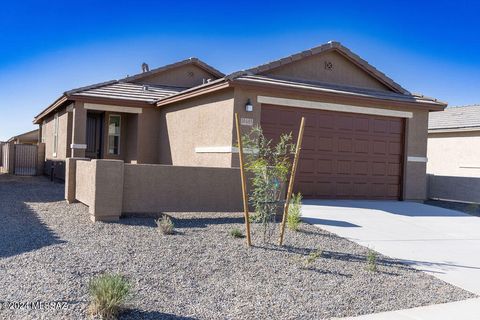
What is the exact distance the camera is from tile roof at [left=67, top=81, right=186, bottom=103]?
1747 centimetres

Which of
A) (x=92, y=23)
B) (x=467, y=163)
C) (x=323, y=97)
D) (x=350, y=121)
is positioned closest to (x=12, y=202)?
(x=92, y=23)

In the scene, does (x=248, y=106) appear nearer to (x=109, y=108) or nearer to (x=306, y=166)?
(x=306, y=166)

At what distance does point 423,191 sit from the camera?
16172mm

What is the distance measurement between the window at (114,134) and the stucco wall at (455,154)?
1389cm

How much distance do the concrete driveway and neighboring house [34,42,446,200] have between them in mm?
1146

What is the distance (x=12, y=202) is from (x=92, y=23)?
6.48 m

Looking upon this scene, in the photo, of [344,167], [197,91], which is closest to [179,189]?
[197,91]

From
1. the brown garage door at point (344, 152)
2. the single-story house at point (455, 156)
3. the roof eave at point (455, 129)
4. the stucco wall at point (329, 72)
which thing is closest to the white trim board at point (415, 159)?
the brown garage door at point (344, 152)

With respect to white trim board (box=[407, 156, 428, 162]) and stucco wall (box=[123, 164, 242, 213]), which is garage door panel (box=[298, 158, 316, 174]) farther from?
stucco wall (box=[123, 164, 242, 213])

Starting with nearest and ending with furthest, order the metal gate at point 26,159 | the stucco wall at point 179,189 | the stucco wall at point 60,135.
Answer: the stucco wall at point 179,189, the stucco wall at point 60,135, the metal gate at point 26,159

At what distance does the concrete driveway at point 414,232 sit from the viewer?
777cm

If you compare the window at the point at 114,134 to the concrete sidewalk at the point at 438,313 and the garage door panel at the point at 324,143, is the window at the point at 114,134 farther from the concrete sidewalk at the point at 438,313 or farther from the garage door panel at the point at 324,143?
the concrete sidewalk at the point at 438,313

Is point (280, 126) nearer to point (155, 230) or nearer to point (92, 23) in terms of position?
point (155, 230)

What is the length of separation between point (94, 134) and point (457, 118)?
16.1 meters
